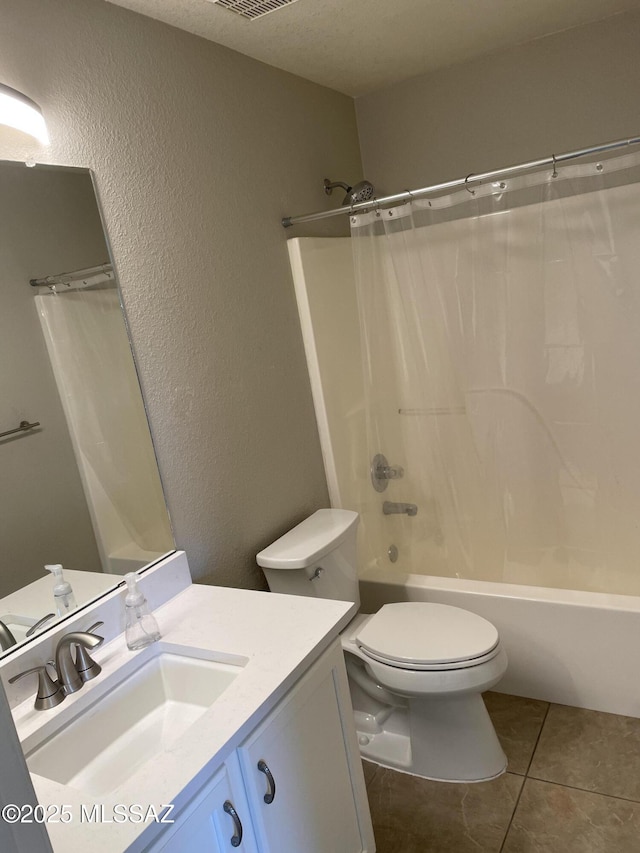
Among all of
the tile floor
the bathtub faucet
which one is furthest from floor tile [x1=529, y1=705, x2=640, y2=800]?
the bathtub faucet

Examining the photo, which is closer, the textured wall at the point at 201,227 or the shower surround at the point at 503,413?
the textured wall at the point at 201,227

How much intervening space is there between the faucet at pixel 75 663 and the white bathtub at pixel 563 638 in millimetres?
1397

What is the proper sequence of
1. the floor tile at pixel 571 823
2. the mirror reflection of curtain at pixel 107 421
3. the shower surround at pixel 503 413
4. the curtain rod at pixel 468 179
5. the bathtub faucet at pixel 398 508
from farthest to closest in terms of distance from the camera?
the bathtub faucet at pixel 398 508 → the shower surround at pixel 503 413 → the curtain rod at pixel 468 179 → the floor tile at pixel 571 823 → the mirror reflection of curtain at pixel 107 421

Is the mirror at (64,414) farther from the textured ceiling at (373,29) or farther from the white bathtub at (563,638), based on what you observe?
the white bathtub at (563,638)

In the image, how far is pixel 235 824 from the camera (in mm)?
1195

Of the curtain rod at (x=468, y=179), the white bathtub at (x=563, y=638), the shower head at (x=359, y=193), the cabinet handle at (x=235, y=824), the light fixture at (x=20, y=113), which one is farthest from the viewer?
the shower head at (x=359, y=193)

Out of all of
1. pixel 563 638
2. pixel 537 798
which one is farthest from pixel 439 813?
pixel 563 638

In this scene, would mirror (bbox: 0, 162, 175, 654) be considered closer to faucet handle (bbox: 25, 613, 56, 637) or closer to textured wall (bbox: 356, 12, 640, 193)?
faucet handle (bbox: 25, 613, 56, 637)

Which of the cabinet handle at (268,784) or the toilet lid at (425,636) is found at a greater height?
the cabinet handle at (268,784)

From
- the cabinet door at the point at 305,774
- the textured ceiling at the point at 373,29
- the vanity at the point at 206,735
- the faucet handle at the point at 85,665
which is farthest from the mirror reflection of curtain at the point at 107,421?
the textured ceiling at the point at 373,29

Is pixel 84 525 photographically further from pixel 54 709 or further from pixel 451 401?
pixel 451 401

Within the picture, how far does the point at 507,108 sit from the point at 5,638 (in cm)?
264

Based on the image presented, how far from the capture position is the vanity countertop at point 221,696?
101 cm

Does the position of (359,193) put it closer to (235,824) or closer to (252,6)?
(252,6)
